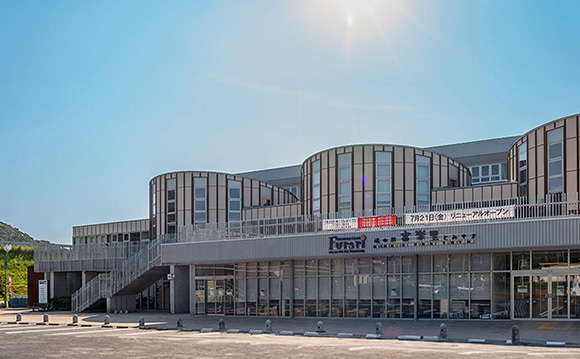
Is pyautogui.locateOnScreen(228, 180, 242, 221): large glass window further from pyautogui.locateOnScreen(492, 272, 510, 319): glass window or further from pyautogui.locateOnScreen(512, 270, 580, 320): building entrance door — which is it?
pyautogui.locateOnScreen(512, 270, 580, 320): building entrance door

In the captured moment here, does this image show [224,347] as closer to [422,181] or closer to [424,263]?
[424,263]

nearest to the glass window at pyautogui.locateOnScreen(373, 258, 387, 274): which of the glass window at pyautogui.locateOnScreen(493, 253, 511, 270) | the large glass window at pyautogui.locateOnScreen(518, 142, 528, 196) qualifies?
the glass window at pyautogui.locateOnScreen(493, 253, 511, 270)

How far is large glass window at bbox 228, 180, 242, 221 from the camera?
41.3 meters

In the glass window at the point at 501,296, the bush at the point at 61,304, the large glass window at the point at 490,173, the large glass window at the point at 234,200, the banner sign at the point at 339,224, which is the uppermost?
the large glass window at the point at 490,173

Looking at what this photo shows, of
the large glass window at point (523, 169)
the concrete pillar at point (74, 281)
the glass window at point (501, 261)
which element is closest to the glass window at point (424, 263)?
the glass window at point (501, 261)

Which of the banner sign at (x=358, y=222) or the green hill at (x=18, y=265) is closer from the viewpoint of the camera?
the banner sign at (x=358, y=222)

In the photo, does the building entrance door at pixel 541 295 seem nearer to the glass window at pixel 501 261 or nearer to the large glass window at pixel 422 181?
the glass window at pixel 501 261

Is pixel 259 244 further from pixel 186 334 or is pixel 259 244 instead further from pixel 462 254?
pixel 462 254

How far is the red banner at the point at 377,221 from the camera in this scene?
91.7 feet

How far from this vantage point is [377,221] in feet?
92.8

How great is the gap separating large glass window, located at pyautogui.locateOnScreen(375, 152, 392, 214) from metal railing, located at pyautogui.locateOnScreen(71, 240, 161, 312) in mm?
12543

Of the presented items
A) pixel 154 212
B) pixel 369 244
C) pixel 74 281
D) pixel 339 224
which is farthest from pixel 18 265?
pixel 369 244

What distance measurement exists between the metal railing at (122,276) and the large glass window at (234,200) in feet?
17.6

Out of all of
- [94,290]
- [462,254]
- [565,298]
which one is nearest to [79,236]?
[94,290]
